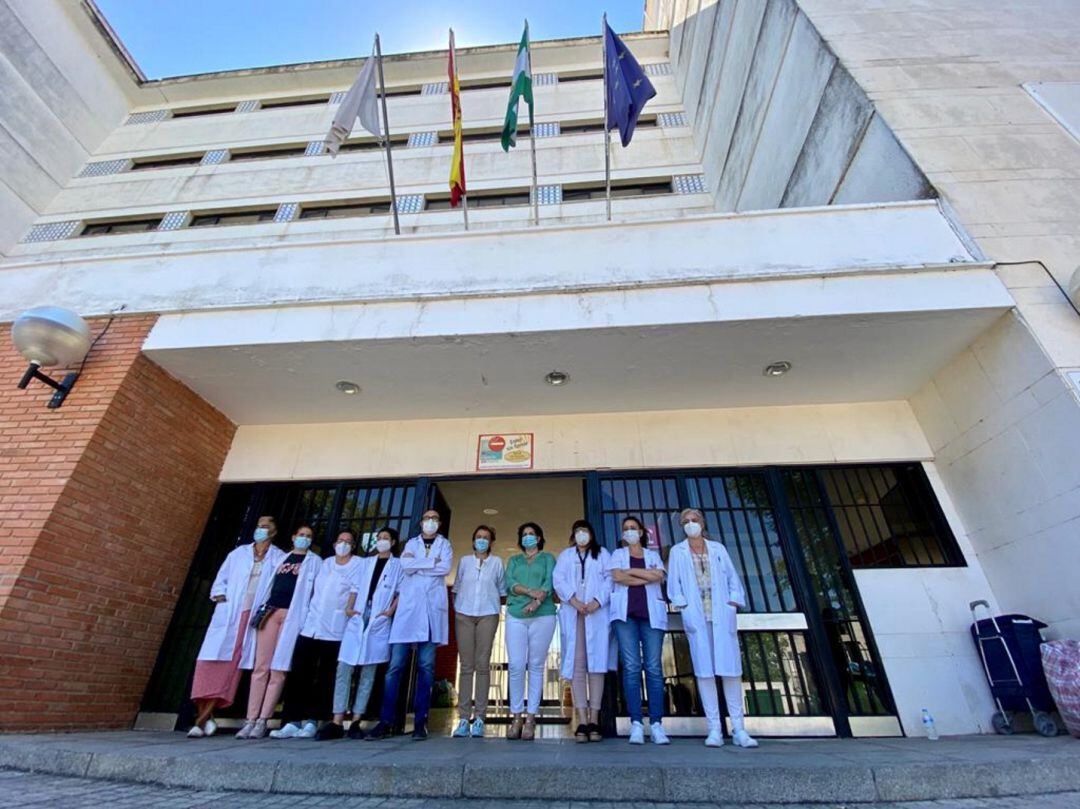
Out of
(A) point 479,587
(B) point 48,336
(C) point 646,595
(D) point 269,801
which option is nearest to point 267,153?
(B) point 48,336

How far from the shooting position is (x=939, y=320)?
4410 millimetres

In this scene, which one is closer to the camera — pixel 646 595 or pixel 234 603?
pixel 646 595

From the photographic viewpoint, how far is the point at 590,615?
416 cm

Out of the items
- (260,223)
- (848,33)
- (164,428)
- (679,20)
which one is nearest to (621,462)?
(164,428)

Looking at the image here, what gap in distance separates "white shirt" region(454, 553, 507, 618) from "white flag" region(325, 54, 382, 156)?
17.2 ft

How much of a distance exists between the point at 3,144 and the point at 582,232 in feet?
38.2

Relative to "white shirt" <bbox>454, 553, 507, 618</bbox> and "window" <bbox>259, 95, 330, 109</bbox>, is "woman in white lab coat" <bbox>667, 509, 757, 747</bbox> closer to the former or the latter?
"white shirt" <bbox>454, 553, 507, 618</bbox>

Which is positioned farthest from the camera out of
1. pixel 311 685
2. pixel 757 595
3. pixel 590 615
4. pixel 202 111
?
pixel 202 111

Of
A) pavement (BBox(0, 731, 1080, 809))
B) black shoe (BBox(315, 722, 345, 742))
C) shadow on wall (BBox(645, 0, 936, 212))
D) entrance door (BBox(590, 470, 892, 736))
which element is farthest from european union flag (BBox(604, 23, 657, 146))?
black shoe (BBox(315, 722, 345, 742))

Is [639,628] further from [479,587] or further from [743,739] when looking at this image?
[479,587]

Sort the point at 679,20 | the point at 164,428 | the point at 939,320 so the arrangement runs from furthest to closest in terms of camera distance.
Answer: the point at 679,20, the point at 164,428, the point at 939,320

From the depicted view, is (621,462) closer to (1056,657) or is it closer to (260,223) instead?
(1056,657)

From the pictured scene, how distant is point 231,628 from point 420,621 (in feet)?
5.75

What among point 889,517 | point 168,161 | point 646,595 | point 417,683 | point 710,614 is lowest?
point 417,683
